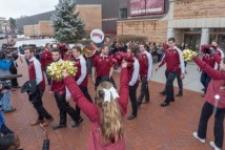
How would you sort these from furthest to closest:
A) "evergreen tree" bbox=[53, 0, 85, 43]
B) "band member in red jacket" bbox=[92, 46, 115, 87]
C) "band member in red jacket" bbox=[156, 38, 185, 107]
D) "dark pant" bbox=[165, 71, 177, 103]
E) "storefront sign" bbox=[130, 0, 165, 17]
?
1. "evergreen tree" bbox=[53, 0, 85, 43]
2. "storefront sign" bbox=[130, 0, 165, 17]
3. "dark pant" bbox=[165, 71, 177, 103]
4. "band member in red jacket" bbox=[156, 38, 185, 107]
5. "band member in red jacket" bbox=[92, 46, 115, 87]

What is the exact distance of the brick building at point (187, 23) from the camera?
1803cm

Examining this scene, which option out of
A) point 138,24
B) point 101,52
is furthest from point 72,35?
point 101,52

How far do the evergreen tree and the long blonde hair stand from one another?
28.6m

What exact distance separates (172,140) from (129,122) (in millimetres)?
1447

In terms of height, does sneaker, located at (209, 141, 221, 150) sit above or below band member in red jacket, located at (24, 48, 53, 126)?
below

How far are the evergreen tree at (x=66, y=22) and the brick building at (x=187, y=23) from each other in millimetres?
7822

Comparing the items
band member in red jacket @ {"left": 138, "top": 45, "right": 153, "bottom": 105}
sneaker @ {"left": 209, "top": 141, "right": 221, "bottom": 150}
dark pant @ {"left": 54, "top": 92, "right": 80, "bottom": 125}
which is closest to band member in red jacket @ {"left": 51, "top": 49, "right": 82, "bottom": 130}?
dark pant @ {"left": 54, "top": 92, "right": 80, "bottom": 125}

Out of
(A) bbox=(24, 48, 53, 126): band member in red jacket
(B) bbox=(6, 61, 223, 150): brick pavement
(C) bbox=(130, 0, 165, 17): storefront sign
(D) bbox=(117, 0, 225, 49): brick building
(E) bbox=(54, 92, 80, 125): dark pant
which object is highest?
(C) bbox=(130, 0, 165, 17): storefront sign

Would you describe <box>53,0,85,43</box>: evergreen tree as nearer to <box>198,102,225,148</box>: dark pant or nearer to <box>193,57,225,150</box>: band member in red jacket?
<box>198,102,225,148</box>: dark pant

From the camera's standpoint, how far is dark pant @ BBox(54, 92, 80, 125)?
6.68m

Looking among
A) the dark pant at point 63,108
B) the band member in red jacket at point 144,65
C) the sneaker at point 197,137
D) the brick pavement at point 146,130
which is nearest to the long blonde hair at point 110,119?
the brick pavement at point 146,130

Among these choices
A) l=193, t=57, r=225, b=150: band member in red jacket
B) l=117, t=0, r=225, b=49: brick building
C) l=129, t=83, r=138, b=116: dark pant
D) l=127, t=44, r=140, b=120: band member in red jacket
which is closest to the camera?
l=193, t=57, r=225, b=150: band member in red jacket

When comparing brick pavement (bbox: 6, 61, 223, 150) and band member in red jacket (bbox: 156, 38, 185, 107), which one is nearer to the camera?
brick pavement (bbox: 6, 61, 223, 150)

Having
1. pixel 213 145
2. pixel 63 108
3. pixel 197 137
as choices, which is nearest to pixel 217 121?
pixel 213 145
